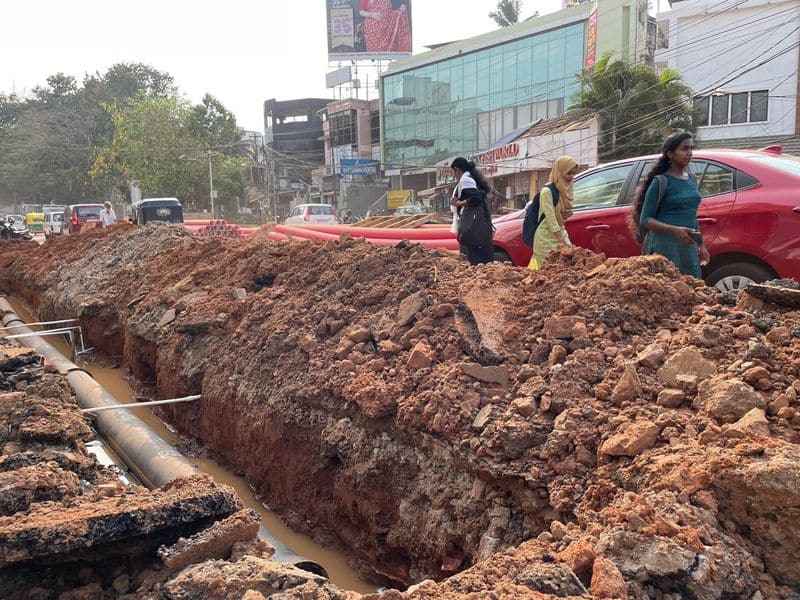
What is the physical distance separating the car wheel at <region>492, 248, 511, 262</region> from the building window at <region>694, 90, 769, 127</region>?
17.5m

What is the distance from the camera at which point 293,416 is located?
431 cm

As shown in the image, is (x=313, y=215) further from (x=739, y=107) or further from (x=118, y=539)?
(x=118, y=539)

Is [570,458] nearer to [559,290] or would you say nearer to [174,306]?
[559,290]

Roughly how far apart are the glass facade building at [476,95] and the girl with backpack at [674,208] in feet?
90.2

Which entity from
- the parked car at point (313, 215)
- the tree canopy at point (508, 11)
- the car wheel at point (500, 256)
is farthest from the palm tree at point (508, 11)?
the car wheel at point (500, 256)

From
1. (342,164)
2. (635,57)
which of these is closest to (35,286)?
(635,57)

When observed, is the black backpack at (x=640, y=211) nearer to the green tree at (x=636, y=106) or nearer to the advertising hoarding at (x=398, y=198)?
the green tree at (x=636, y=106)

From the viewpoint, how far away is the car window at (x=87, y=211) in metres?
23.1

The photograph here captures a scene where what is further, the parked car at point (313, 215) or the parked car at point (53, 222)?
the parked car at point (53, 222)

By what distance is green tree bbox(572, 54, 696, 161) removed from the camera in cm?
1909

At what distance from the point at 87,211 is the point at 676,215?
23.5 meters

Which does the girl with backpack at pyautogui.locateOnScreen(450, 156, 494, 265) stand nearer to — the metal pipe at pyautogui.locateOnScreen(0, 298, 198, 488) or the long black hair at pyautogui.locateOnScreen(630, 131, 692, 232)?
the long black hair at pyautogui.locateOnScreen(630, 131, 692, 232)

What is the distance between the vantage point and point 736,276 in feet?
15.3

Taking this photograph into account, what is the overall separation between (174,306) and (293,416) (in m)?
3.19
